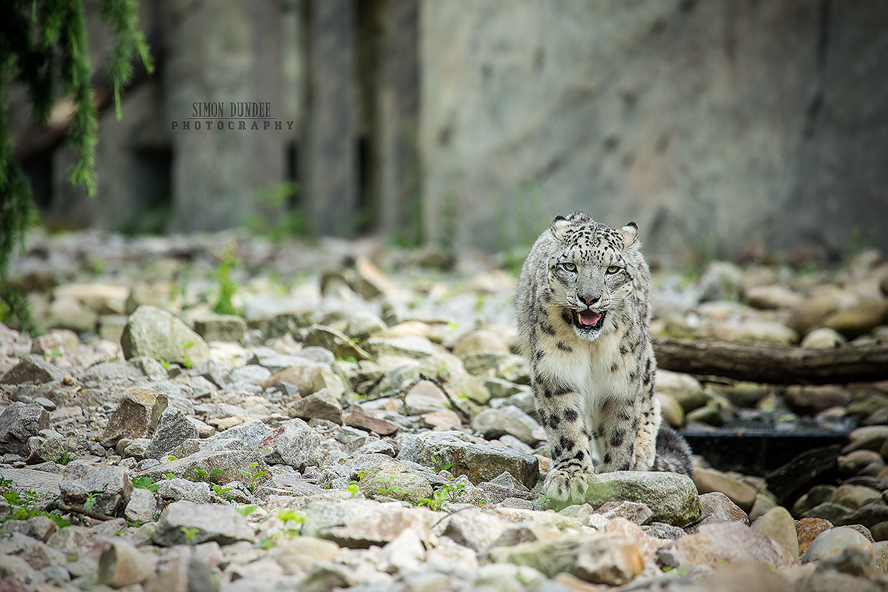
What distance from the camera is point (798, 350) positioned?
5.25 metres

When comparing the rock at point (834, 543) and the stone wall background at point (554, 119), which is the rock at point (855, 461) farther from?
the stone wall background at point (554, 119)

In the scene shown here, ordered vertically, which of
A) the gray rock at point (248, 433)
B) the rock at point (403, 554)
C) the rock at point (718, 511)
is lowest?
the rock at point (718, 511)

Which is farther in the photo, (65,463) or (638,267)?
(638,267)

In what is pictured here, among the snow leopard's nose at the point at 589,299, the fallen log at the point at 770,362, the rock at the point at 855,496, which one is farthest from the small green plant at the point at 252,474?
the rock at the point at 855,496

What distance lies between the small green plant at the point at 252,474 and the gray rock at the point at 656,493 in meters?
1.42

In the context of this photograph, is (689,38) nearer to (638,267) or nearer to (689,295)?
(689,295)

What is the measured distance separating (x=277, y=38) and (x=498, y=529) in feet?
40.9

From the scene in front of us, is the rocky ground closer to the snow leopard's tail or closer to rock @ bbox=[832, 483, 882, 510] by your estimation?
rock @ bbox=[832, 483, 882, 510]

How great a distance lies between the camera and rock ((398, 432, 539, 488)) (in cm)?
372

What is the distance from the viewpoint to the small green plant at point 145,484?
3152 millimetres

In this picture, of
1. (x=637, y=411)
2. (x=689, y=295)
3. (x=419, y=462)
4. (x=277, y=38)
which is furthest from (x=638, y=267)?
(x=277, y=38)

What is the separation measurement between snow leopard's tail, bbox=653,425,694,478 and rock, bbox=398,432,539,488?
859 mm

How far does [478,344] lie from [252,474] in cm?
263

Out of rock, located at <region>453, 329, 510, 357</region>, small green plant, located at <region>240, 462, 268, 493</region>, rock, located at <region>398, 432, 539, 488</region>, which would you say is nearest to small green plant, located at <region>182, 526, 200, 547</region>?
small green plant, located at <region>240, 462, 268, 493</region>
